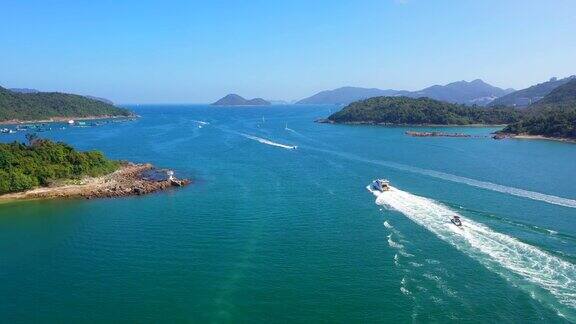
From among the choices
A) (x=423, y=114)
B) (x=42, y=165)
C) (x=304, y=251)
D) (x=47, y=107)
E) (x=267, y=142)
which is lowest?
(x=304, y=251)

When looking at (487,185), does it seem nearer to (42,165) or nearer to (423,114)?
(42,165)

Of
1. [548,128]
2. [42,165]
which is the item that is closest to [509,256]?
[42,165]

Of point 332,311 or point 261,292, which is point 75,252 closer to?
point 261,292

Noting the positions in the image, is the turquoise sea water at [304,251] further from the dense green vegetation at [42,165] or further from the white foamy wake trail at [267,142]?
the white foamy wake trail at [267,142]

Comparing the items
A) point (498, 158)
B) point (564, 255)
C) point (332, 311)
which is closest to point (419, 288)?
point (332, 311)

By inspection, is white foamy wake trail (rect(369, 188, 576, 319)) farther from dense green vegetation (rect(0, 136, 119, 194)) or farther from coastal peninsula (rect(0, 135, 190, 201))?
dense green vegetation (rect(0, 136, 119, 194))
